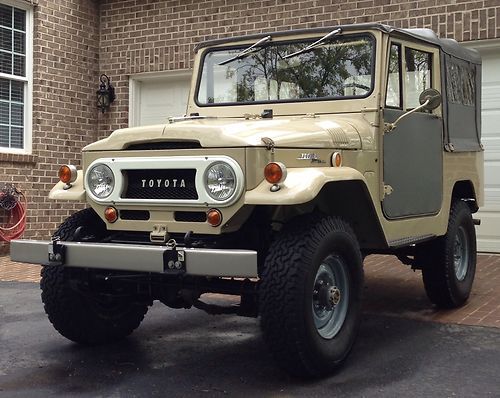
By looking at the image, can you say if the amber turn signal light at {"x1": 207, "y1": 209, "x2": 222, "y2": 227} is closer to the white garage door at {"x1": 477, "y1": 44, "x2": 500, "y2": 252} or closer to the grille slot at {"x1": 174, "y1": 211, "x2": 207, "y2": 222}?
the grille slot at {"x1": 174, "y1": 211, "x2": 207, "y2": 222}

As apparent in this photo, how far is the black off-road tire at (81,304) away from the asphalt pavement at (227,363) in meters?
0.14

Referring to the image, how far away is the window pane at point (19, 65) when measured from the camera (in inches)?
377

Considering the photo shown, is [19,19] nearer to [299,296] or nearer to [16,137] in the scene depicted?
[16,137]

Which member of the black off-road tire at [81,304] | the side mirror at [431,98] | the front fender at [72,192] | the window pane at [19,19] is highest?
the window pane at [19,19]

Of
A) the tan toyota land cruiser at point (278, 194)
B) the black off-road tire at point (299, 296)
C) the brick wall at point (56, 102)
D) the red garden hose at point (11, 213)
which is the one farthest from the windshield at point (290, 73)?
the brick wall at point (56, 102)

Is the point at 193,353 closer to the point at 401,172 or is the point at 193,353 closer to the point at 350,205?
the point at 350,205

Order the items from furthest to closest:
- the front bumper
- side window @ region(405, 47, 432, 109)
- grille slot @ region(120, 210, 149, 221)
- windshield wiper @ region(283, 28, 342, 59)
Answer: side window @ region(405, 47, 432, 109), windshield wiper @ region(283, 28, 342, 59), grille slot @ region(120, 210, 149, 221), the front bumper

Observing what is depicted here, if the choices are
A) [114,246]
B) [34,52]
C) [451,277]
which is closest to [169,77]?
[34,52]

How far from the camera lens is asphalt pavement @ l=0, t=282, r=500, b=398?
Answer: 144 inches

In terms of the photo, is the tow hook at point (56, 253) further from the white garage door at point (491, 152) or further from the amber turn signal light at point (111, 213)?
the white garage door at point (491, 152)

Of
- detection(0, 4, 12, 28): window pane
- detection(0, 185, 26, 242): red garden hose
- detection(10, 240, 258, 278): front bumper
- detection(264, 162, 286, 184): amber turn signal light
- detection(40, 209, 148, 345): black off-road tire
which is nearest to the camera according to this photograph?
detection(10, 240, 258, 278): front bumper

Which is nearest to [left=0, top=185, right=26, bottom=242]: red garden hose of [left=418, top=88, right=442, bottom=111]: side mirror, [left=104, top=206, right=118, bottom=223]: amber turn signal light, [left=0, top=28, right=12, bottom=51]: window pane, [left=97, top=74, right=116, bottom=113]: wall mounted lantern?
[left=0, top=28, right=12, bottom=51]: window pane

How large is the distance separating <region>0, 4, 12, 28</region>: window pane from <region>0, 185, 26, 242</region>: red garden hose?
2301mm

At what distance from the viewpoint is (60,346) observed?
461 centimetres
